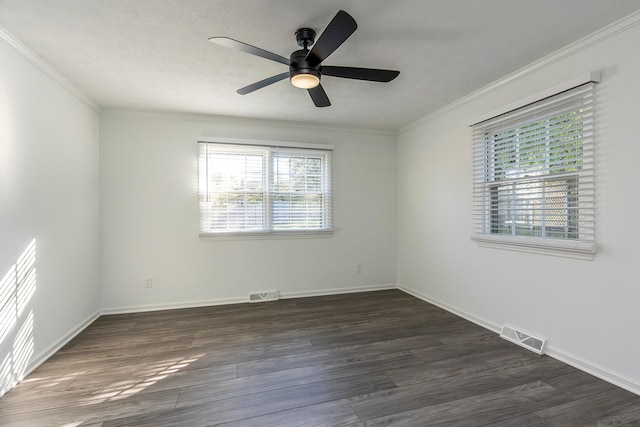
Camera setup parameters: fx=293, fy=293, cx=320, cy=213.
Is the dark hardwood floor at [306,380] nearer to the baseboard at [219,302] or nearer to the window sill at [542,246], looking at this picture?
the baseboard at [219,302]

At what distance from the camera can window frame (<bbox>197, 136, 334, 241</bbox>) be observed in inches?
149

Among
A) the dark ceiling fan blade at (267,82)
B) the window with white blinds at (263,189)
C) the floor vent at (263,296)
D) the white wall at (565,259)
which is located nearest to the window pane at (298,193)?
the window with white blinds at (263,189)

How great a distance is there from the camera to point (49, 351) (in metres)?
2.45

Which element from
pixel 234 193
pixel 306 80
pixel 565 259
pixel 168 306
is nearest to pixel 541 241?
pixel 565 259

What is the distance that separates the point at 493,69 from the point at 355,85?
1238mm

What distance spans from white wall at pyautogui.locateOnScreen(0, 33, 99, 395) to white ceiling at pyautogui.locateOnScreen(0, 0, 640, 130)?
0.33 metres

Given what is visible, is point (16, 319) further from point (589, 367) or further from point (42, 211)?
point (589, 367)

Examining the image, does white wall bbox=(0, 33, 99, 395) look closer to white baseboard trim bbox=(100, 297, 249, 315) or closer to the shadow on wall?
the shadow on wall

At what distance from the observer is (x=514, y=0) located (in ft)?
5.80

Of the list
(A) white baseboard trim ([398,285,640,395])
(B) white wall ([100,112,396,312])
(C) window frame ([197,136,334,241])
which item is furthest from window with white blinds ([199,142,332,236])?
(A) white baseboard trim ([398,285,640,395])

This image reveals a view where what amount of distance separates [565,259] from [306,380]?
2222 millimetres

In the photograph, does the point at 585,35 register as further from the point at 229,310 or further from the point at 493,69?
the point at 229,310

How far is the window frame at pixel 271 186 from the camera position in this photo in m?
3.78

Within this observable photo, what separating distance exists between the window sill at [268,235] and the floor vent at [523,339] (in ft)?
7.72
